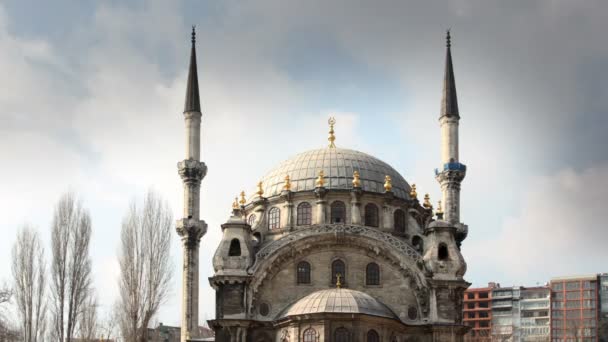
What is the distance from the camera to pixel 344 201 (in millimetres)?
50562

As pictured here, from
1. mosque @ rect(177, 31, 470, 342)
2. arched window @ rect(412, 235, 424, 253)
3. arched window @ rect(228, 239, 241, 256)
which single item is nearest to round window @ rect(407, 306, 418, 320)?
mosque @ rect(177, 31, 470, 342)

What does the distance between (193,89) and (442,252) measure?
50.4ft

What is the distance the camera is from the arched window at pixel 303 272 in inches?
1860

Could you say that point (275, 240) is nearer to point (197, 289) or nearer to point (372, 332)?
point (197, 289)

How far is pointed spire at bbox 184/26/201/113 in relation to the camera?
5109 centimetres

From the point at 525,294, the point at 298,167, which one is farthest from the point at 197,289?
the point at 525,294

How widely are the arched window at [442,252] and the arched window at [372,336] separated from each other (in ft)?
18.1

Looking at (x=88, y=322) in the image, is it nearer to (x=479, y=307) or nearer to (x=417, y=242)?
(x=417, y=242)

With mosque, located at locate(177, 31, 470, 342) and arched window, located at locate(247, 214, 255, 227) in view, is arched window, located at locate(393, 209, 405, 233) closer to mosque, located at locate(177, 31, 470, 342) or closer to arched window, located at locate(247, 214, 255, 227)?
mosque, located at locate(177, 31, 470, 342)

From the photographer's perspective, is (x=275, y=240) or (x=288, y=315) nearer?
(x=288, y=315)

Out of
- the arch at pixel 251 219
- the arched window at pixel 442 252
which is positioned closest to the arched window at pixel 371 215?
the arched window at pixel 442 252

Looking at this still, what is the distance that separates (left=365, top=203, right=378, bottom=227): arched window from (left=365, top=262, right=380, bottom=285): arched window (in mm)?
3400

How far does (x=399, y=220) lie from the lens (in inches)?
2036

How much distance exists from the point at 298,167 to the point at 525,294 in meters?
69.8
